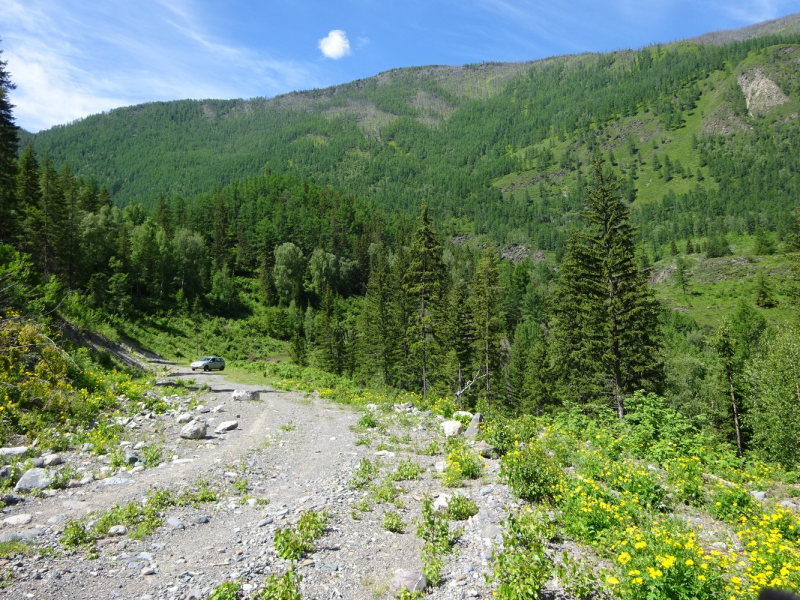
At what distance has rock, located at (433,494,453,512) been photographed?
897 centimetres

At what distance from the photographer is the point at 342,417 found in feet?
64.6

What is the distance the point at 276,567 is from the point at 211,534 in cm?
194

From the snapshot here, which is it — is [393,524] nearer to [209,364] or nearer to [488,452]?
[488,452]

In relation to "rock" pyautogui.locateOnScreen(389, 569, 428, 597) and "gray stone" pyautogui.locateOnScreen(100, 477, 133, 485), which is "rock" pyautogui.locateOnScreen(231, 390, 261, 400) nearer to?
"gray stone" pyautogui.locateOnScreen(100, 477, 133, 485)

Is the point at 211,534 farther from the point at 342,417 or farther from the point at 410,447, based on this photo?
the point at 342,417

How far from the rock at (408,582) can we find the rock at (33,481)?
792 centimetres

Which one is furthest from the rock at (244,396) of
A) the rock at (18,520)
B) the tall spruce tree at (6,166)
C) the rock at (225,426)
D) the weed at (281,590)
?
the tall spruce tree at (6,166)

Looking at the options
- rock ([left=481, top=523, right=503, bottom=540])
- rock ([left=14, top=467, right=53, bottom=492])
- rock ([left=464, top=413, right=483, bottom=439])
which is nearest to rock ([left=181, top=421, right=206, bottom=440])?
rock ([left=14, top=467, right=53, bottom=492])

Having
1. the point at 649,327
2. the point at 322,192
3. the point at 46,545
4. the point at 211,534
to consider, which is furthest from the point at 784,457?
the point at 322,192

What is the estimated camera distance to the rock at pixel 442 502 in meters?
8.97

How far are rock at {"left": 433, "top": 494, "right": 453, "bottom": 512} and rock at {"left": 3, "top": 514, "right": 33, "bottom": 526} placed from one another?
25.2ft

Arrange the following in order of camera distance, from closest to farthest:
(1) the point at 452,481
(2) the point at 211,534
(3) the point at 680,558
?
(3) the point at 680,558, (2) the point at 211,534, (1) the point at 452,481

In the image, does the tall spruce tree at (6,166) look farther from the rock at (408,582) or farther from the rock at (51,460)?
the rock at (408,582)

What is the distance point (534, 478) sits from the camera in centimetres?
924
